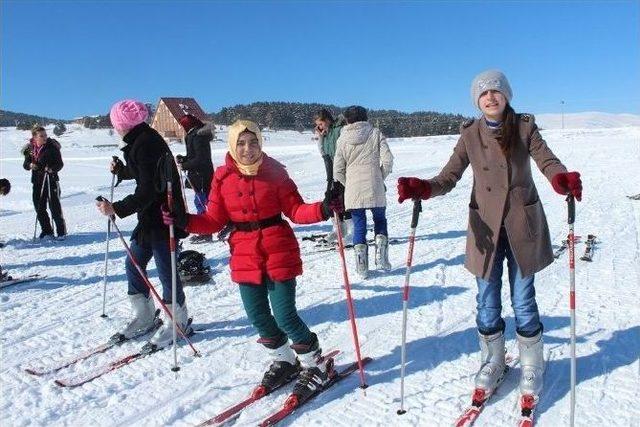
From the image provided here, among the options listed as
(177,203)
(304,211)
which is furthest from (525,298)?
(177,203)

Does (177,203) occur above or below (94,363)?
above

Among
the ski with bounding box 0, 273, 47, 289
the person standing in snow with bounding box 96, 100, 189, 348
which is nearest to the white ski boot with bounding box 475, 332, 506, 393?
the person standing in snow with bounding box 96, 100, 189, 348

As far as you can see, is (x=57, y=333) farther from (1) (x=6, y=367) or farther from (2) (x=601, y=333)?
(2) (x=601, y=333)

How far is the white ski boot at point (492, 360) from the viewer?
11.7ft

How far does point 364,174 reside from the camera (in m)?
6.60

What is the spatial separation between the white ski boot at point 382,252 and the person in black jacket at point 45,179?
5.78 m

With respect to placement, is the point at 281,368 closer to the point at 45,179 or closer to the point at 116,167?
the point at 116,167

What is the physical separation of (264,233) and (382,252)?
3.21 meters

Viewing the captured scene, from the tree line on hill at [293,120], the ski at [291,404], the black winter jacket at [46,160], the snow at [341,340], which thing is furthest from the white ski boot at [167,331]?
the tree line on hill at [293,120]

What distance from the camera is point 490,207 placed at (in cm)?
338

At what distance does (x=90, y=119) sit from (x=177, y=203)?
232 ft

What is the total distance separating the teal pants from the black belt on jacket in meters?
0.35

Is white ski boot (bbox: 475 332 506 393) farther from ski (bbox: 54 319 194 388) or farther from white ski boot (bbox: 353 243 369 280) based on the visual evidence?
white ski boot (bbox: 353 243 369 280)

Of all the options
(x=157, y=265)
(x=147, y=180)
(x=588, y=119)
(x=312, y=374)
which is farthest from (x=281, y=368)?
(x=588, y=119)
